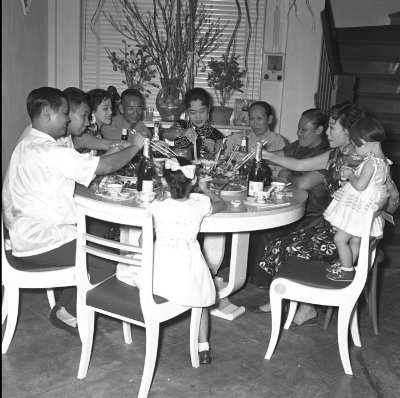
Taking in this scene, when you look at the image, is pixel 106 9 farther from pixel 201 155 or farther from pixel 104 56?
pixel 201 155

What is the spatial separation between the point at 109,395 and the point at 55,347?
0.55 meters

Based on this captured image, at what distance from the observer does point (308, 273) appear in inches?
104

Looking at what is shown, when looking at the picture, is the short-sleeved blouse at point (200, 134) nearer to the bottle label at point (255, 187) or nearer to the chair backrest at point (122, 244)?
the bottle label at point (255, 187)

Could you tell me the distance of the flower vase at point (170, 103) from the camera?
17.6 ft

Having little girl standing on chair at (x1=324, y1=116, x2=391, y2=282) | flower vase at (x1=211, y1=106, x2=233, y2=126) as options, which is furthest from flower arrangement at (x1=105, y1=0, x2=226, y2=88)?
little girl standing on chair at (x1=324, y1=116, x2=391, y2=282)

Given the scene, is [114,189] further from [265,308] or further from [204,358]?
[265,308]

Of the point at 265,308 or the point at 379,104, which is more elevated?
the point at 379,104

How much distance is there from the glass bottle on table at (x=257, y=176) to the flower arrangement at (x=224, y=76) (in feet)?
9.47

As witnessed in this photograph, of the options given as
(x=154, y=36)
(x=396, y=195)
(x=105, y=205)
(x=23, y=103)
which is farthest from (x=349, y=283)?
(x=154, y=36)

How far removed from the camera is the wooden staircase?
5430 mm

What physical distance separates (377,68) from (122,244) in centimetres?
474

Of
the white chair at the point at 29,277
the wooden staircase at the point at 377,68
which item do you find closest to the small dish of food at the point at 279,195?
the white chair at the point at 29,277

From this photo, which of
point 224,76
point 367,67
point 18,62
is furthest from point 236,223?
point 367,67

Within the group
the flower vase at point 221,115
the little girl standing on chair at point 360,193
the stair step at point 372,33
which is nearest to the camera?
the little girl standing on chair at point 360,193
